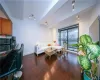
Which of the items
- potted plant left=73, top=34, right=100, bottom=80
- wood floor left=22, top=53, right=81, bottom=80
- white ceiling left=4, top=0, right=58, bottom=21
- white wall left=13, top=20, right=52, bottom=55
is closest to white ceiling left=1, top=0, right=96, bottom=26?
white ceiling left=4, top=0, right=58, bottom=21

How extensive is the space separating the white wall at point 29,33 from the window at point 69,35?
5.43 feet

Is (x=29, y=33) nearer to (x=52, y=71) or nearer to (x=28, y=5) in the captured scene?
(x=28, y=5)

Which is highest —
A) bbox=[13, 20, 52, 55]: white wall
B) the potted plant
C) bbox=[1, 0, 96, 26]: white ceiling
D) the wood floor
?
bbox=[1, 0, 96, 26]: white ceiling

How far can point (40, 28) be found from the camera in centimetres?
701

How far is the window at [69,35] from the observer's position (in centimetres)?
619

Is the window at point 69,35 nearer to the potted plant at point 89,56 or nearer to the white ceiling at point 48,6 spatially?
the white ceiling at point 48,6

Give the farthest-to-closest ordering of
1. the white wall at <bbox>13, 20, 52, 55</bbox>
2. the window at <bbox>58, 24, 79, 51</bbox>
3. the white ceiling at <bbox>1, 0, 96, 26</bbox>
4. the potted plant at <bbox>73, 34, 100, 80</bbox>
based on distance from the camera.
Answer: the window at <bbox>58, 24, 79, 51</bbox> < the white wall at <bbox>13, 20, 52, 55</bbox> < the white ceiling at <bbox>1, 0, 96, 26</bbox> < the potted plant at <bbox>73, 34, 100, 80</bbox>

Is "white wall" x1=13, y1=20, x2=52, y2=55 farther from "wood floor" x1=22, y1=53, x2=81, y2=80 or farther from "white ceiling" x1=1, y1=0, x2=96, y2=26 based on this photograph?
"wood floor" x1=22, y1=53, x2=81, y2=80

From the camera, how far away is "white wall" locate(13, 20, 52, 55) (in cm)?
553

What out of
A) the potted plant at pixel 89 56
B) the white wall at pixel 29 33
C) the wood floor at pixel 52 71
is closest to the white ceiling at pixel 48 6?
the potted plant at pixel 89 56

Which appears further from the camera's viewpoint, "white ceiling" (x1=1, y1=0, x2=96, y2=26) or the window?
the window

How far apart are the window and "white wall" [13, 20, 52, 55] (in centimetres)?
166

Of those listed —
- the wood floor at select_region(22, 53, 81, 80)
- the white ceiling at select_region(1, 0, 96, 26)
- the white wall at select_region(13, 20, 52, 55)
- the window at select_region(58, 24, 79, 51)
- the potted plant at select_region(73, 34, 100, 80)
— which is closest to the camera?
the potted plant at select_region(73, 34, 100, 80)

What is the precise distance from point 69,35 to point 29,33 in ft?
11.8
